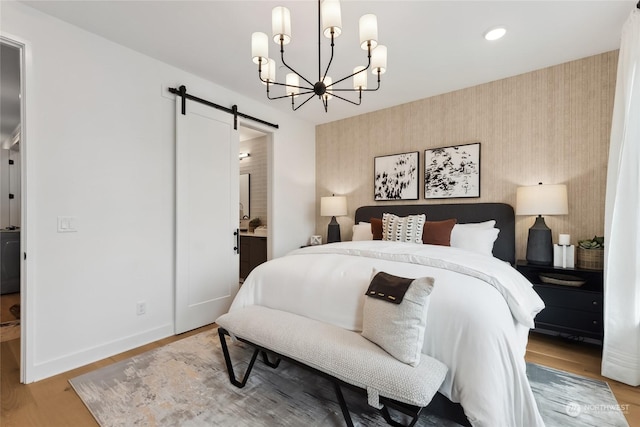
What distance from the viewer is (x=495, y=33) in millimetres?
2373

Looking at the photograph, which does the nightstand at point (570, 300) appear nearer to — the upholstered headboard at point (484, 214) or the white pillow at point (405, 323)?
the upholstered headboard at point (484, 214)

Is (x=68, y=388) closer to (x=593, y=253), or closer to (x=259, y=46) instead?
(x=259, y=46)

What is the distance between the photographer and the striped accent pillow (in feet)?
9.92

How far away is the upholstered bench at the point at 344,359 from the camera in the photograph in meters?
1.27

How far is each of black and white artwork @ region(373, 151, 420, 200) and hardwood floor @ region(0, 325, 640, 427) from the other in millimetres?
2026

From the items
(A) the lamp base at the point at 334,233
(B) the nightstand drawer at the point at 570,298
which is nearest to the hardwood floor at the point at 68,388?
(B) the nightstand drawer at the point at 570,298

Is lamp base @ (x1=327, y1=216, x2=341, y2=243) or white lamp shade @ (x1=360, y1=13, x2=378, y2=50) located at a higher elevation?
white lamp shade @ (x1=360, y1=13, x2=378, y2=50)

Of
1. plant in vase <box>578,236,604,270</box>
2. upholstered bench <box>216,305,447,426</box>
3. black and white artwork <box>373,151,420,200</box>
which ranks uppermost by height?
black and white artwork <box>373,151,420,200</box>

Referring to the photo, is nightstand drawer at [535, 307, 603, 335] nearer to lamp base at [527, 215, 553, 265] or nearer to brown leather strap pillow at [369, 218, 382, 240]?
lamp base at [527, 215, 553, 265]

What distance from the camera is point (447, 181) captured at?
3510mm

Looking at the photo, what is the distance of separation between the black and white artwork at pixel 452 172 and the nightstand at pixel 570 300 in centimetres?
107

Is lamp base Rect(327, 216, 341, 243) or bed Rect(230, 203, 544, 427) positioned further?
lamp base Rect(327, 216, 341, 243)

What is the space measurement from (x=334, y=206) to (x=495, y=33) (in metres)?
2.52

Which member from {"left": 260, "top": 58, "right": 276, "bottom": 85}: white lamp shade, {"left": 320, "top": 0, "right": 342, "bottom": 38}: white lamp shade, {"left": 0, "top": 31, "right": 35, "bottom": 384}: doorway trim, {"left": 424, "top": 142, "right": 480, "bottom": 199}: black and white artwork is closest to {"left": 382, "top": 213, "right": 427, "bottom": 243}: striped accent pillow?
{"left": 424, "top": 142, "right": 480, "bottom": 199}: black and white artwork
